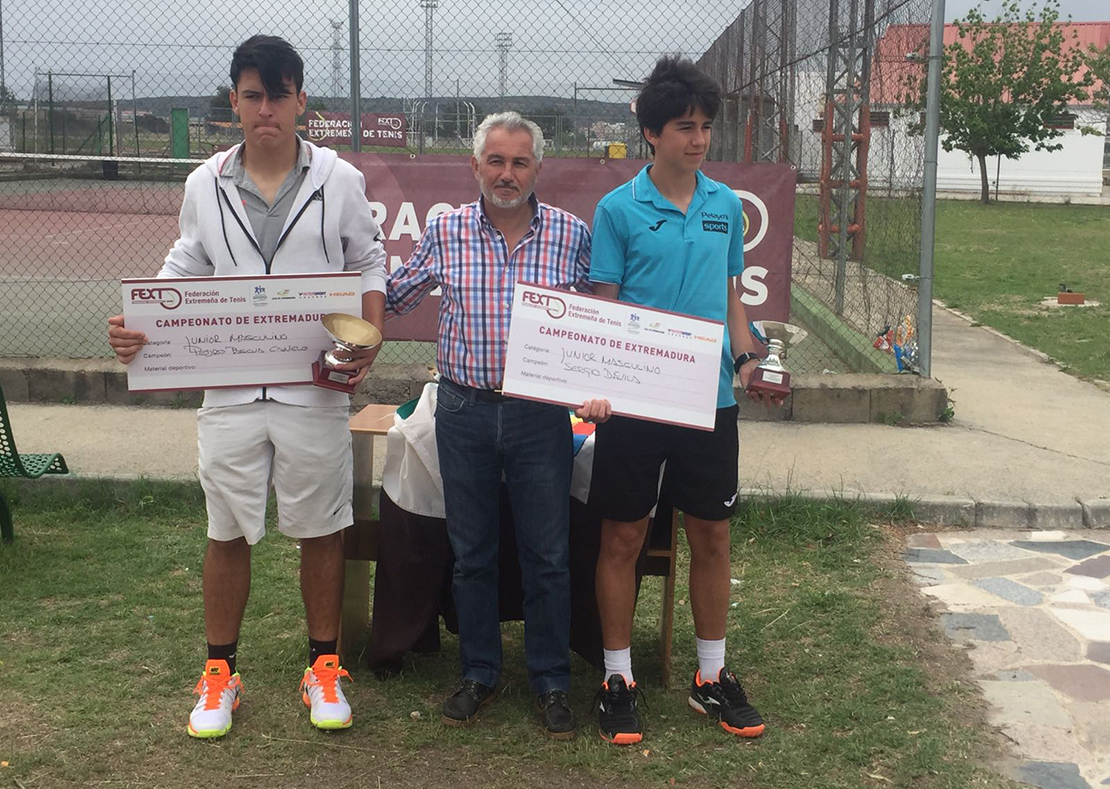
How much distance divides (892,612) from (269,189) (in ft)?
9.64

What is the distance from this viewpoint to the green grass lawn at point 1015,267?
30.3ft

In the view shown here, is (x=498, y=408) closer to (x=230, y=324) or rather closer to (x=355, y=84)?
(x=230, y=324)

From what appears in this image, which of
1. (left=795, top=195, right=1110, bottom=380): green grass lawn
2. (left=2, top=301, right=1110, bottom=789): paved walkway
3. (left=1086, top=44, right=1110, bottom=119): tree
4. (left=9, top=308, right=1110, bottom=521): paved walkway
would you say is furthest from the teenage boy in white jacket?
(left=1086, top=44, right=1110, bottom=119): tree

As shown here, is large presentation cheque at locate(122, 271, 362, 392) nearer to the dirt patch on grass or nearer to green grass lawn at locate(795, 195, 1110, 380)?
the dirt patch on grass

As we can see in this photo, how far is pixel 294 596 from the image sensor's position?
4.85m

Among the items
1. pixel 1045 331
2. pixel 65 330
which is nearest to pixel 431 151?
pixel 65 330

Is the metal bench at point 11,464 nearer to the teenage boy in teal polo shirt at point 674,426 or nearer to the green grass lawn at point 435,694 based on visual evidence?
the green grass lawn at point 435,694

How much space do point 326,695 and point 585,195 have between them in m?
4.18

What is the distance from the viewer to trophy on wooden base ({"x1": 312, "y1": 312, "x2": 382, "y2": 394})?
11.2 feet

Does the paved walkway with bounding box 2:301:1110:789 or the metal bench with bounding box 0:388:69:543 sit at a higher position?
the metal bench with bounding box 0:388:69:543

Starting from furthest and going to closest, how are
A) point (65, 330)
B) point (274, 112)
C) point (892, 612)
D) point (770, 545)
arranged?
point (65, 330) < point (770, 545) < point (892, 612) < point (274, 112)

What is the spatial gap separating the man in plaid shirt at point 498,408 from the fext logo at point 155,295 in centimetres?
66

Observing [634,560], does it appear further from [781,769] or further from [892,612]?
[892,612]

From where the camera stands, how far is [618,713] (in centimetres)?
372
